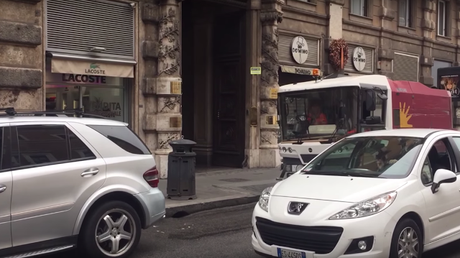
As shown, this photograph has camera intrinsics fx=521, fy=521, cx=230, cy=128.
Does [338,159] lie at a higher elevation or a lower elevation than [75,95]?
lower

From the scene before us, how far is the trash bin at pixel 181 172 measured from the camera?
1018 centimetres

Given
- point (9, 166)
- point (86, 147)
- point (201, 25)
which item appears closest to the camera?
point (9, 166)

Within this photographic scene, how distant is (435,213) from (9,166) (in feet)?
15.1

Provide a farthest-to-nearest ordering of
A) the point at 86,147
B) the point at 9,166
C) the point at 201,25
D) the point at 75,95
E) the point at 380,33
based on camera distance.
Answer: the point at 380,33, the point at 201,25, the point at 75,95, the point at 86,147, the point at 9,166

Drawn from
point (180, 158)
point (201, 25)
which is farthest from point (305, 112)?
point (201, 25)

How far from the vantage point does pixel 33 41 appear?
11.1 metres

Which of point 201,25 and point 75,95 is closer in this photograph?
point 75,95

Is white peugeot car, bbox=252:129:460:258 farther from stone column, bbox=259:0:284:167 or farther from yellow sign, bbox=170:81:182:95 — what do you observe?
stone column, bbox=259:0:284:167

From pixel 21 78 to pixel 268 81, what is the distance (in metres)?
7.36

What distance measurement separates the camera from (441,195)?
5.84 m

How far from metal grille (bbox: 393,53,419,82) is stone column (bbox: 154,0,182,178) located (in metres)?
11.8

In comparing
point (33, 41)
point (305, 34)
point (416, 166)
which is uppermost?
point (305, 34)

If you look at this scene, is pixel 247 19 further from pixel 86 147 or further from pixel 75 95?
pixel 86 147

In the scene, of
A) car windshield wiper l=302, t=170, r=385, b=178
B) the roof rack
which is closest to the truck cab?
car windshield wiper l=302, t=170, r=385, b=178
